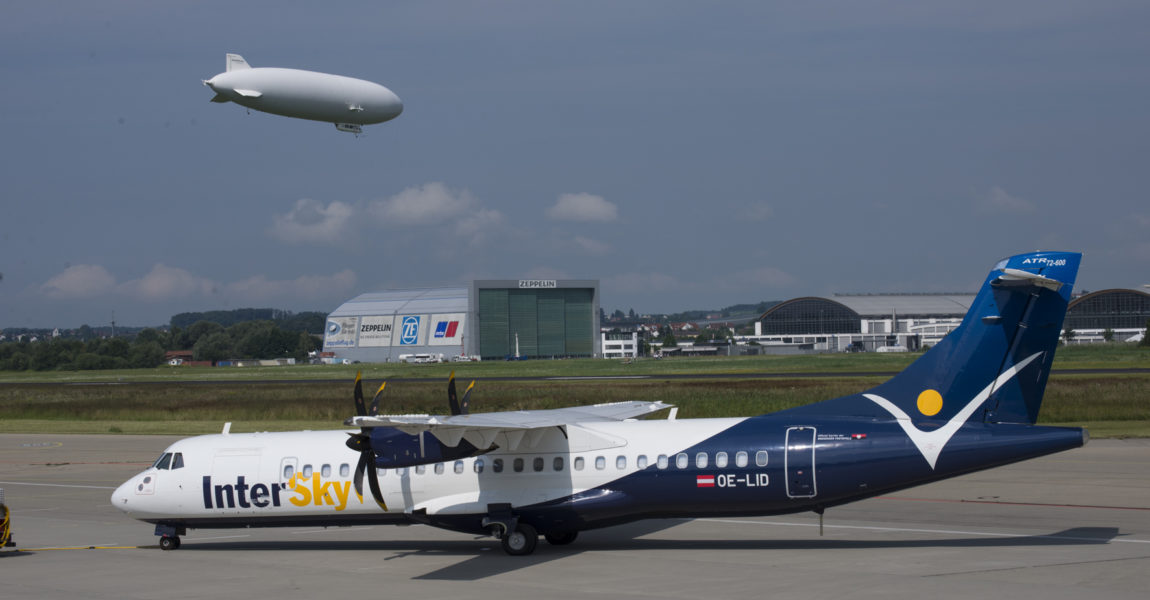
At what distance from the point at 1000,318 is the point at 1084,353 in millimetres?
97415

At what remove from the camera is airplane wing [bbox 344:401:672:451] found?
1638cm

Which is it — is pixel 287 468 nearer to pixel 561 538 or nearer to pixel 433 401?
pixel 561 538

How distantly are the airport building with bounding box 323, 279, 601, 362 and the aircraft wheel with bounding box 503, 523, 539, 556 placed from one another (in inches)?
5069

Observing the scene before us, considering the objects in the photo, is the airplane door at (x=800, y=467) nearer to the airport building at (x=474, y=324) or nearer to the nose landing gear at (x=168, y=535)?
the nose landing gear at (x=168, y=535)

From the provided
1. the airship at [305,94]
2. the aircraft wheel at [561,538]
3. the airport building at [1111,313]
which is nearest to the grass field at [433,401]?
the airship at [305,94]

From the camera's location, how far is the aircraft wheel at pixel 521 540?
18875 millimetres

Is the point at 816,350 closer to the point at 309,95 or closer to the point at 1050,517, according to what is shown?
the point at 309,95

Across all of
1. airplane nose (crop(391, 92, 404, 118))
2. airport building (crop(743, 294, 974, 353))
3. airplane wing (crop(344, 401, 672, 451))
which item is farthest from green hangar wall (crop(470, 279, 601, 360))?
airplane wing (crop(344, 401, 672, 451))

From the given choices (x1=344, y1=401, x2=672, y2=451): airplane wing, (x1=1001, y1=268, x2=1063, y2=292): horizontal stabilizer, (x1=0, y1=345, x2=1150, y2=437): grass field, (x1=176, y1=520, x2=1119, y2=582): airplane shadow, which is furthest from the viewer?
(x1=0, y1=345, x2=1150, y2=437): grass field

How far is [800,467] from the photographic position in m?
17.6

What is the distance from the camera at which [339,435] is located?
810 inches

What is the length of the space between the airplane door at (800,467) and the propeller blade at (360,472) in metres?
7.47

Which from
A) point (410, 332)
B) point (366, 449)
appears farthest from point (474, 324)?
point (366, 449)

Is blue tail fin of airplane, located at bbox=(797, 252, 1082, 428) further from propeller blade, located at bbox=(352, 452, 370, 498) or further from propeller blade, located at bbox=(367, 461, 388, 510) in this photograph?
propeller blade, located at bbox=(352, 452, 370, 498)
